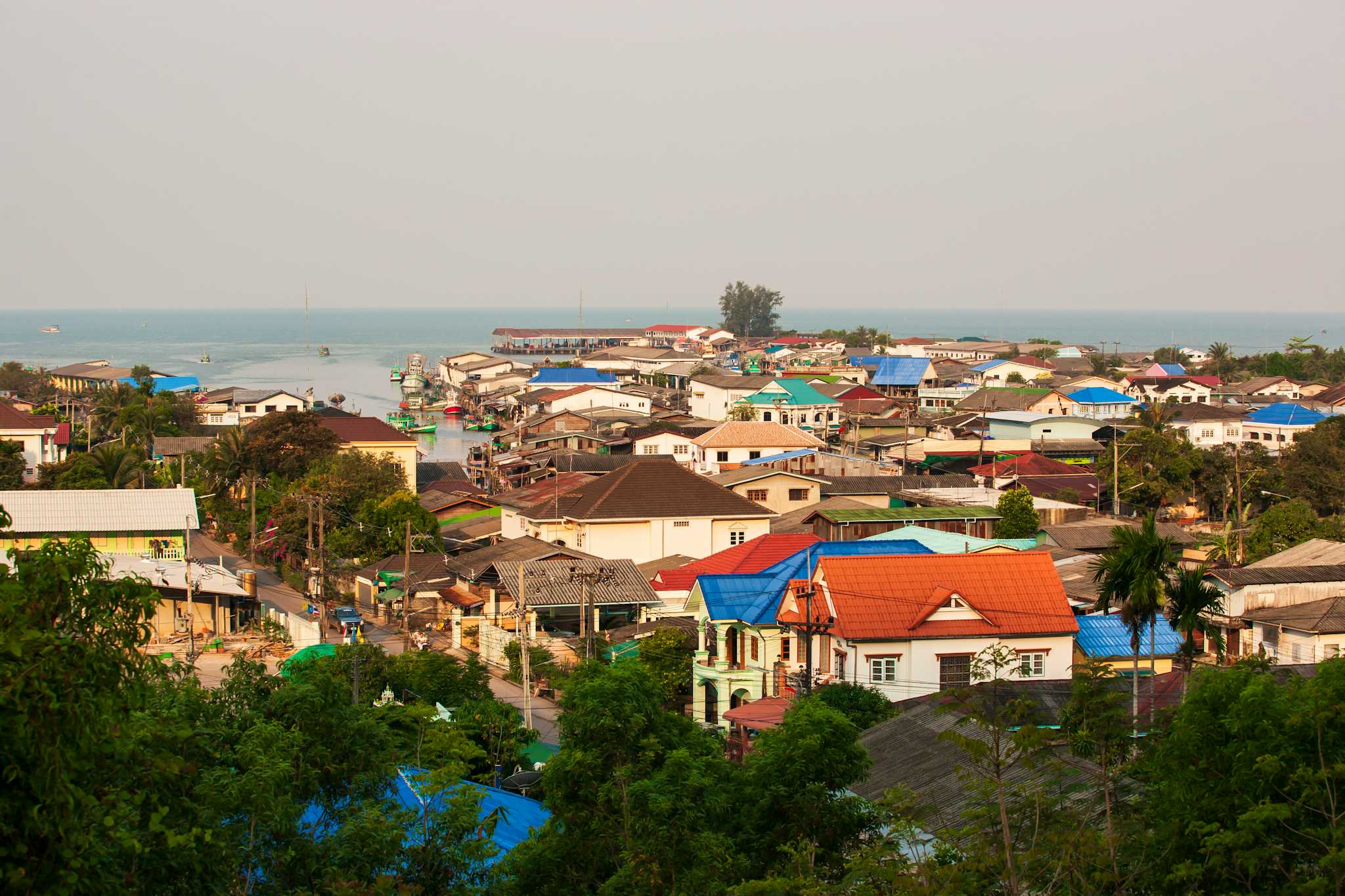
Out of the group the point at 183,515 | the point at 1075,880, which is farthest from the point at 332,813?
the point at 183,515

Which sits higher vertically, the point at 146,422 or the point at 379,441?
the point at 146,422

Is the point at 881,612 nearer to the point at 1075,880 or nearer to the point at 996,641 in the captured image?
the point at 996,641

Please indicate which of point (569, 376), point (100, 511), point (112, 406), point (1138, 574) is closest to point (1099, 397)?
point (569, 376)

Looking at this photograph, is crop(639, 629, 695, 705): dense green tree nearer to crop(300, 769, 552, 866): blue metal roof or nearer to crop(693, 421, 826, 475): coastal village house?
crop(300, 769, 552, 866): blue metal roof

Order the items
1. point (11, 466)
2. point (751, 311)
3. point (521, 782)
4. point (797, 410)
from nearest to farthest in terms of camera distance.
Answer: point (521, 782), point (11, 466), point (797, 410), point (751, 311)

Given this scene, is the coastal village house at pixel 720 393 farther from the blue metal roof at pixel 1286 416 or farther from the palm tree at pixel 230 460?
the palm tree at pixel 230 460

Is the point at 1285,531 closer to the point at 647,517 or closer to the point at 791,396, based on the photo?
the point at 647,517
